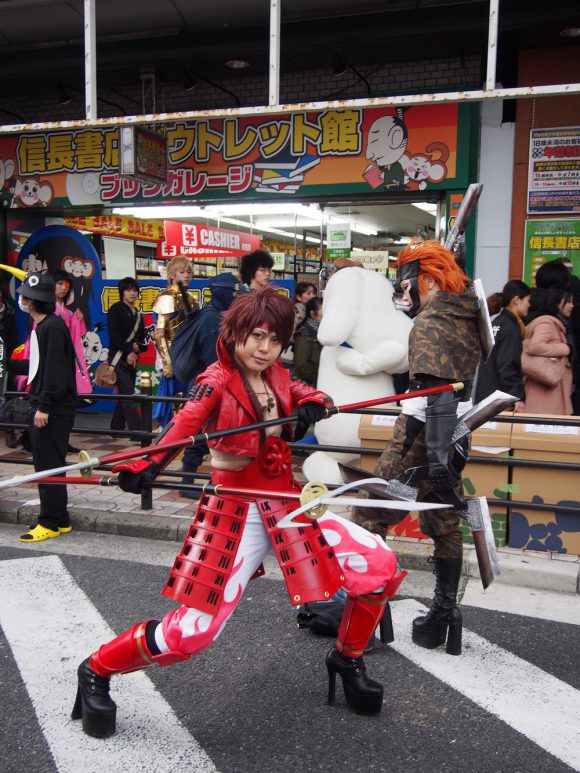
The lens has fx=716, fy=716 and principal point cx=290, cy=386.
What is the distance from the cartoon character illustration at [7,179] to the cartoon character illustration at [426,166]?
18.7 feet

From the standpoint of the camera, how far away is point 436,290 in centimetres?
347

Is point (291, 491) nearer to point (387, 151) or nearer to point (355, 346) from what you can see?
point (355, 346)

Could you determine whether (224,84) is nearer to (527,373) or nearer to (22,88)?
(22,88)

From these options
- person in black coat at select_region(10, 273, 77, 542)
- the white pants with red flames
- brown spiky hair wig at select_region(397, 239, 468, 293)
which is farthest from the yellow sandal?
brown spiky hair wig at select_region(397, 239, 468, 293)

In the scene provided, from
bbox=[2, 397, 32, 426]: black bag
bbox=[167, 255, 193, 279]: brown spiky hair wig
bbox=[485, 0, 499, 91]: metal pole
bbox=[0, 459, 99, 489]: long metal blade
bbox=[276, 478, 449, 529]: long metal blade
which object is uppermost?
bbox=[485, 0, 499, 91]: metal pole

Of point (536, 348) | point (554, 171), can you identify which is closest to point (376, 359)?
point (536, 348)

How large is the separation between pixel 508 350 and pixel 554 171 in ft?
11.6

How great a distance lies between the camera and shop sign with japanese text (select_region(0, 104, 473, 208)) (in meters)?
8.34

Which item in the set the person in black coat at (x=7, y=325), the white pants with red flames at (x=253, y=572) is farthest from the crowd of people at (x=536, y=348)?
the person in black coat at (x=7, y=325)

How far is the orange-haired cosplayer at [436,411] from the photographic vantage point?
3.34 meters

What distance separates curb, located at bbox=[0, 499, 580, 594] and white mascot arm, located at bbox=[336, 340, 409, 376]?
1447 millimetres

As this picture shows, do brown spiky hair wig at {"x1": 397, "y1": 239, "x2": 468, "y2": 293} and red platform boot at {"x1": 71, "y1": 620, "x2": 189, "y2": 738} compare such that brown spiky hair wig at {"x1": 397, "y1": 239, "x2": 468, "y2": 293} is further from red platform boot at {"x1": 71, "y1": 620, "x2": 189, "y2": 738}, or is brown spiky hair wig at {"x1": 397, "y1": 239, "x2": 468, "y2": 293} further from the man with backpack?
the man with backpack

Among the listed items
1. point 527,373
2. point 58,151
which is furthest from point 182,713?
point 58,151

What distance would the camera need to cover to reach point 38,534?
215 inches
